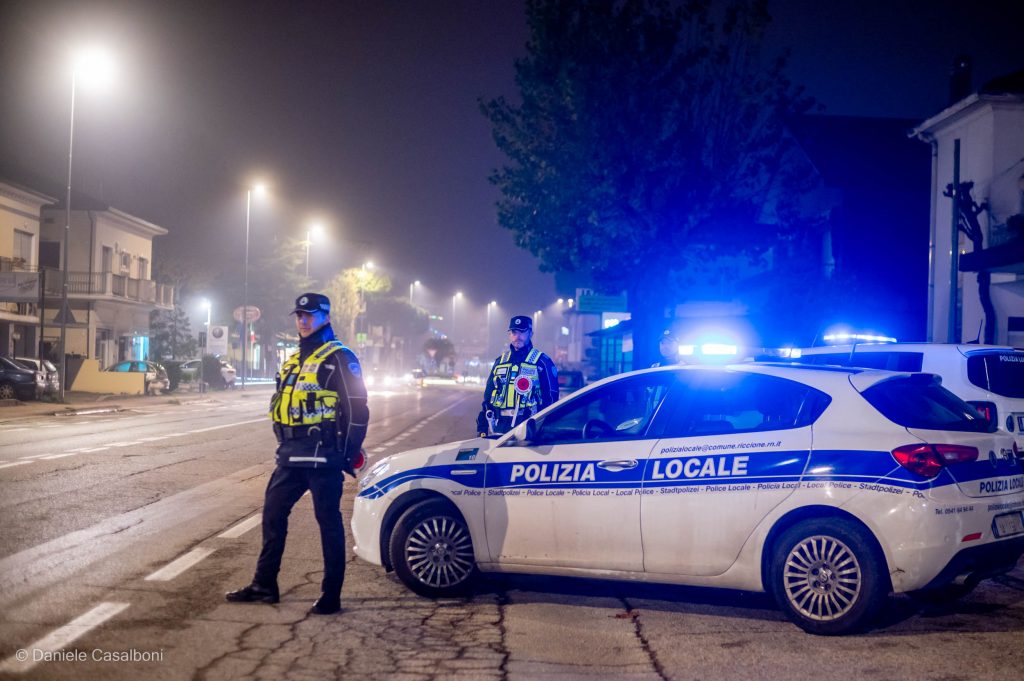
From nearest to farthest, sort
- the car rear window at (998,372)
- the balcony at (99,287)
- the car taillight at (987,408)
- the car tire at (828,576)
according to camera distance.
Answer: the car tire at (828,576), the car taillight at (987,408), the car rear window at (998,372), the balcony at (99,287)

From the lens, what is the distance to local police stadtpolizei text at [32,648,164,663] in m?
5.06

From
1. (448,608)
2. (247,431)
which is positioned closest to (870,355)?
(448,608)

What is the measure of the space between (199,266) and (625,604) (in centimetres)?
6673

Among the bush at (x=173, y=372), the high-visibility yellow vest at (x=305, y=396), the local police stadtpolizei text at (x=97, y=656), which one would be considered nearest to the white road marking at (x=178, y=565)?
the high-visibility yellow vest at (x=305, y=396)

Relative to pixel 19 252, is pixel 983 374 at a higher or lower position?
lower

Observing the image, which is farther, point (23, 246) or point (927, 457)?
point (23, 246)

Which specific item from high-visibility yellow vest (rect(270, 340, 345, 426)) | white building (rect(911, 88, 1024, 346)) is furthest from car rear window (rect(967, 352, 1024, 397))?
white building (rect(911, 88, 1024, 346))

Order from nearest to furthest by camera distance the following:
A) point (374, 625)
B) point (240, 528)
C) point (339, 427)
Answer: point (374, 625), point (339, 427), point (240, 528)

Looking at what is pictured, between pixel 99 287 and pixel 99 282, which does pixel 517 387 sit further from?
pixel 99 282

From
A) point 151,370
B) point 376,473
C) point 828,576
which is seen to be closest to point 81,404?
point 151,370

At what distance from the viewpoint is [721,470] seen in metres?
6.20

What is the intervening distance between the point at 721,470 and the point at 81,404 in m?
30.4

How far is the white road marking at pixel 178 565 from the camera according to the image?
23.1ft

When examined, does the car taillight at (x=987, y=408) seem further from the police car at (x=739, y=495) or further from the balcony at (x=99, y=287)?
the balcony at (x=99, y=287)
